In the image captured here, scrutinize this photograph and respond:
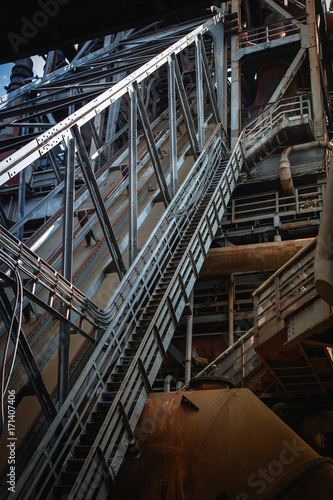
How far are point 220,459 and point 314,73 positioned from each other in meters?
16.2

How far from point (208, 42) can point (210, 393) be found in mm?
22340

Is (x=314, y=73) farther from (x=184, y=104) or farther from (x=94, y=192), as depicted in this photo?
(x=94, y=192)

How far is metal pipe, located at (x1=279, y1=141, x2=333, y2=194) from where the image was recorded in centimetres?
1666

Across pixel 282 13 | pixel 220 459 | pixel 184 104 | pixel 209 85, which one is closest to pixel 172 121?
pixel 184 104

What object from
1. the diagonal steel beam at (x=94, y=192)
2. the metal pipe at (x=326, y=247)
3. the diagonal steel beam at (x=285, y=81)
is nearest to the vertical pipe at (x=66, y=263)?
the diagonal steel beam at (x=94, y=192)

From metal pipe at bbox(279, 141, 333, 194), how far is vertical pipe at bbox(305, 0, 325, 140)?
1.84 feet

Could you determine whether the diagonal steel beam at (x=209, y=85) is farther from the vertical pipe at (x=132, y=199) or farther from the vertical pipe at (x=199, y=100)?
the vertical pipe at (x=132, y=199)

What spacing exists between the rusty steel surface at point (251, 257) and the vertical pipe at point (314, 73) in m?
5.80

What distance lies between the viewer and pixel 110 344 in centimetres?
720

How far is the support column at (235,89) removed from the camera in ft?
58.5

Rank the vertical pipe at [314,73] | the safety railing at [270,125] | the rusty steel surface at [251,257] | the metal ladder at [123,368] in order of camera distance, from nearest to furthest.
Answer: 1. the metal ladder at [123,368]
2. the rusty steel surface at [251,257]
3. the safety railing at [270,125]
4. the vertical pipe at [314,73]

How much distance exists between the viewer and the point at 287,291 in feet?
31.1

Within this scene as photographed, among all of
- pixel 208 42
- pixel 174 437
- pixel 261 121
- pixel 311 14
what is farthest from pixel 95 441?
pixel 208 42

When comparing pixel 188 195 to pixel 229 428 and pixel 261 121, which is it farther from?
pixel 261 121
